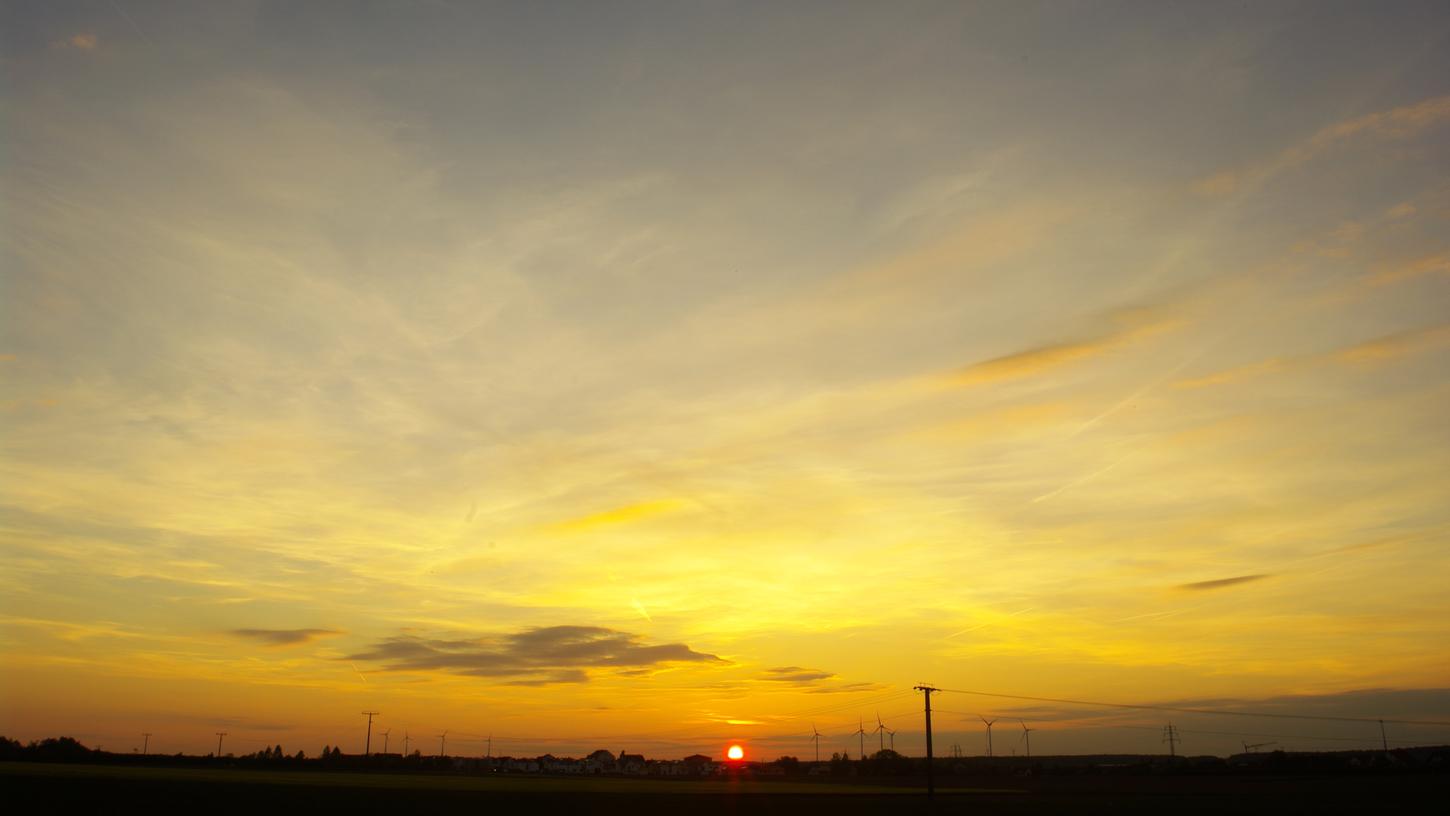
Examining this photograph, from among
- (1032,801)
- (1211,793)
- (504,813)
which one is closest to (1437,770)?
(1211,793)

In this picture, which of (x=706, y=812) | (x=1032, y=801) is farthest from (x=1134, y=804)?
(x=706, y=812)

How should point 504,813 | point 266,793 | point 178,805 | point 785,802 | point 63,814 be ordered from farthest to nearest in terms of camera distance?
1. point 785,802
2. point 266,793
3. point 504,813
4. point 178,805
5. point 63,814

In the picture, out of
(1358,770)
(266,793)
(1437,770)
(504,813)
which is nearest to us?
(504,813)

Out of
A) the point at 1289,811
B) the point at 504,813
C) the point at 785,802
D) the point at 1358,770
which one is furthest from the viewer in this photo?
the point at 1358,770

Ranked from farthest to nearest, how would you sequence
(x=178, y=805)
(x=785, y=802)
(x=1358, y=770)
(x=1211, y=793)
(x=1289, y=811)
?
(x=1358, y=770), (x=1211, y=793), (x=785, y=802), (x=1289, y=811), (x=178, y=805)

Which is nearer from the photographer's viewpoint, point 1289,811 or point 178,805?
point 178,805

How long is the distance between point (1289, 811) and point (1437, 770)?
12133 cm

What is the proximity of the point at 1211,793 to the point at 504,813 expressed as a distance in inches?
3402

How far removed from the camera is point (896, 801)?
312 ft

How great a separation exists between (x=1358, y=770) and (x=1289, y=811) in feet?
415

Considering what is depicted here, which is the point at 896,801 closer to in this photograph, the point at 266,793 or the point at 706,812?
the point at 706,812

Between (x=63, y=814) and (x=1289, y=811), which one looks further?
(x=1289, y=811)

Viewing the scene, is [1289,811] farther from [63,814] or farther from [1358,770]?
[1358,770]

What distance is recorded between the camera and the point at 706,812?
72.6m
